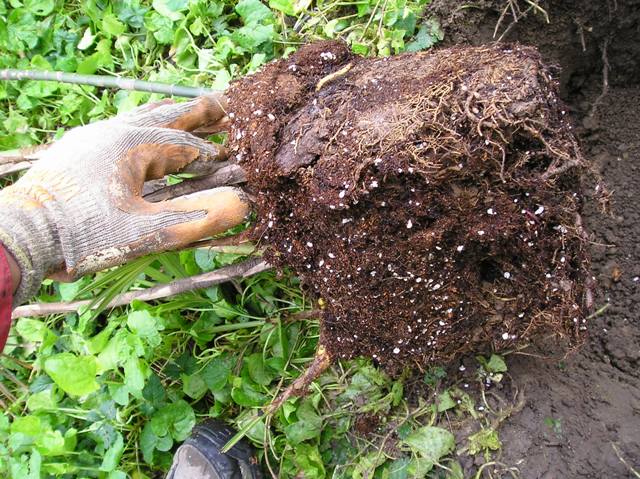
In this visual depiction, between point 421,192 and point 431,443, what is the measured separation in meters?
0.75

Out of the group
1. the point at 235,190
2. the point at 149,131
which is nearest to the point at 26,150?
the point at 149,131

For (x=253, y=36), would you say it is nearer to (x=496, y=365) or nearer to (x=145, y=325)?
(x=145, y=325)

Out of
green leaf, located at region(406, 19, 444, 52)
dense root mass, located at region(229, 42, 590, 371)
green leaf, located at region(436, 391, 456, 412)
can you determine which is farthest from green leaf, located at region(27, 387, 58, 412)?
green leaf, located at region(406, 19, 444, 52)

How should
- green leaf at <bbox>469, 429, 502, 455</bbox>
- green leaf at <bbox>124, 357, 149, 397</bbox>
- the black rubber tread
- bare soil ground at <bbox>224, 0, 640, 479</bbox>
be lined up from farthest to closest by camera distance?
1. the black rubber tread
2. green leaf at <bbox>124, 357, 149, 397</bbox>
3. green leaf at <bbox>469, 429, 502, 455</bbox>
4. bare soil ground at <bbox>224, 0, 640, 479</bbox>

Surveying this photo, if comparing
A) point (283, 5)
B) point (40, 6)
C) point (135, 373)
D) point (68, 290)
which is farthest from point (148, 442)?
point (40, 6)

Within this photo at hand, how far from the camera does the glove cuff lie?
3.20 feet

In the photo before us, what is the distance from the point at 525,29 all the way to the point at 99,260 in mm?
1305

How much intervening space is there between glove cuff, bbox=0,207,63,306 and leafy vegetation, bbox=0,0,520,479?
382mm

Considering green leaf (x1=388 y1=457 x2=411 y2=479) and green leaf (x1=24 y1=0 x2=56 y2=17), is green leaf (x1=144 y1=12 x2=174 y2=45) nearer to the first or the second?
green leaf (x1=24 y1=0 x2=56 y2=17)

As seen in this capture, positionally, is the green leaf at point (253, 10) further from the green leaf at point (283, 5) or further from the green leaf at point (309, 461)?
the green leaf at point (309, 461)

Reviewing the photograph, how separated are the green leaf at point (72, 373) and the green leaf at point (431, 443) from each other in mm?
910

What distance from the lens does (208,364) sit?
1.71 m

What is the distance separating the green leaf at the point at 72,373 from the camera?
4.70ft

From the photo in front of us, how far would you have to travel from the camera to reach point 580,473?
1.26 metres
